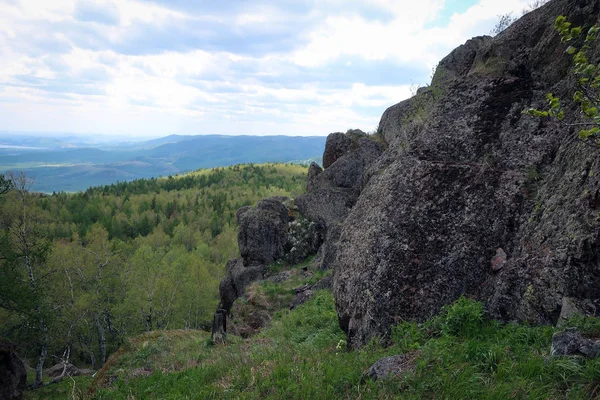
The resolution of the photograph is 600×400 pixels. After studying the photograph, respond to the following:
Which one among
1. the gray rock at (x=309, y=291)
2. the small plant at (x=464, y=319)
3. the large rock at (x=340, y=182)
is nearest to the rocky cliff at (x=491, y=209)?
the small plant at (x=464, y=319)

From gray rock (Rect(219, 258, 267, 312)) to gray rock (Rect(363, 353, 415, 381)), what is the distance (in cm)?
2565

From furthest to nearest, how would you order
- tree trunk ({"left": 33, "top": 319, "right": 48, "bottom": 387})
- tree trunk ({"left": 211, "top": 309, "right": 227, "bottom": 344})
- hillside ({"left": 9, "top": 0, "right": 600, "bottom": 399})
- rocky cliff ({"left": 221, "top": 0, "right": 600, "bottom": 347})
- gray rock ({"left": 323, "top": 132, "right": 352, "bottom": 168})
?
gray rock ({"left": 323, "top": 132, "right": 352, "bottom": 168}), tree trunk ({"left": 33, "top": 319, "right": 48, "bottom": 387}), tree trunk ({"left": 211, "top": 309, "right": 227, "bottom": 344}), rocky cliff ({"left": 221, "top": 0, "right": 600, "bottom": 347}), hillside ({"left": 9, "top": 0, "right": 600, "bottom": 399})

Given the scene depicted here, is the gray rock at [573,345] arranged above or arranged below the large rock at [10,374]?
above

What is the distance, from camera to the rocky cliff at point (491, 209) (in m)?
6.19

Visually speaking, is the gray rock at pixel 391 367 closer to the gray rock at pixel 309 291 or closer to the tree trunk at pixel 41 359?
the gray rock at pixel 309 291

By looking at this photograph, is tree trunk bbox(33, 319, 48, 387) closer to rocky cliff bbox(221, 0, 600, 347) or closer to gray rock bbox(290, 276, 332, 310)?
gray rock bbox(290, 276, 332, 310)

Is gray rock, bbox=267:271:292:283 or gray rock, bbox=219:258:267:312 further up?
gray rock, bbox=267:271:292:283

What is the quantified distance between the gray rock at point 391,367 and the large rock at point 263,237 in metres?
26.4

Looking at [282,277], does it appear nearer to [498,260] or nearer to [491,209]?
[491,209]

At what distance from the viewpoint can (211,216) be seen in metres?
123

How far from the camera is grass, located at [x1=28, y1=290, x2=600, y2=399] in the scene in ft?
15.6

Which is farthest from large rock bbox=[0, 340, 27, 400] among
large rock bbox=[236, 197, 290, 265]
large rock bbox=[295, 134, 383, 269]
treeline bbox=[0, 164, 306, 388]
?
large rock bbox=[295, 134, 383, 269]

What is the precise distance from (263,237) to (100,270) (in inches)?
796

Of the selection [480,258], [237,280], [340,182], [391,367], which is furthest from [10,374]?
[480,258]
